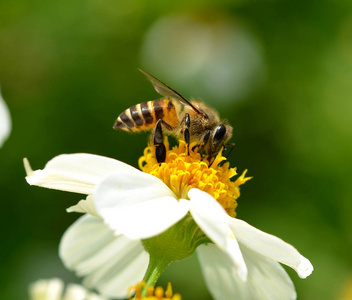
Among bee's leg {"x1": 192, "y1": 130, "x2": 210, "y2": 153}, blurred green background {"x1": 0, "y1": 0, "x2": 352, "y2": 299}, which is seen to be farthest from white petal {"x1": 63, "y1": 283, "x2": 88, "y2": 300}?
blurred green background {"x1": 0, "y1": 0, "x2": 352, "y2": 299}

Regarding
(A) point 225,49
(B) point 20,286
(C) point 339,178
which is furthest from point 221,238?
(A) point 225,49

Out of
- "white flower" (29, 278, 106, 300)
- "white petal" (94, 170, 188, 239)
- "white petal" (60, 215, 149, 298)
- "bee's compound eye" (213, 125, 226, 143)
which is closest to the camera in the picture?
"white flower" (29, 278, 106, 300)


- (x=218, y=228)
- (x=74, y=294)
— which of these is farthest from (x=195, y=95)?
(x=74, y=294)

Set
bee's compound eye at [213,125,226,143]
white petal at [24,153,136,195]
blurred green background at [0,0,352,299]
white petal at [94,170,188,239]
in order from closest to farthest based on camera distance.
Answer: white petal at [94,170,188,239] < white petal at [24,153,136,195] < bee's compound eye at [213,125,226,143] < blurred green background at [0,0,352,299]

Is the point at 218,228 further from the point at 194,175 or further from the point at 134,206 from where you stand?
the point at 194,175

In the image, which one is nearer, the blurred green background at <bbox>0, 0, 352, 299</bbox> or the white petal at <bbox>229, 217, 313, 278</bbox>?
the white petal at <bbox>229, 217, 313, 278</bbox>

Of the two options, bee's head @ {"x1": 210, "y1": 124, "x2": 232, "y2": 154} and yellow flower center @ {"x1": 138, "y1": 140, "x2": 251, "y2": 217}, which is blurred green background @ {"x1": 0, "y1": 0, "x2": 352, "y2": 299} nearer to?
bee's head @ {"x1": 210, "y1": 124, "x2": 232, "y2": 154}

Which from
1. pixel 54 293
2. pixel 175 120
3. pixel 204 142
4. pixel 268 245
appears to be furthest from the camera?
pixel 175 120

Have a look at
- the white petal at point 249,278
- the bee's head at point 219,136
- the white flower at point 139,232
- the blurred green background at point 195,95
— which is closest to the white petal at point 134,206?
the white flower at point 139,232
